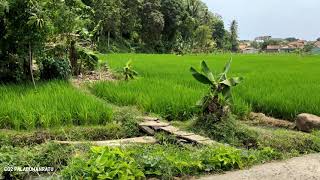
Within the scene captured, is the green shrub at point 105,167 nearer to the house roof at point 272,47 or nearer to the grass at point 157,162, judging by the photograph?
the grass at point 157,162

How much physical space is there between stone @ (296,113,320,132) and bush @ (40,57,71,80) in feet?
17.7

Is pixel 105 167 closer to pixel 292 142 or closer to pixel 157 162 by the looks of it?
pixel 157 162

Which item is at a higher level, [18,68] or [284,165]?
[18,68]

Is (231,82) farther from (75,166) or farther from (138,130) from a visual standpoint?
(75,166)

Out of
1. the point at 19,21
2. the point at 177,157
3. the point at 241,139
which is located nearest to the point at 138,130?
the point at 241,139

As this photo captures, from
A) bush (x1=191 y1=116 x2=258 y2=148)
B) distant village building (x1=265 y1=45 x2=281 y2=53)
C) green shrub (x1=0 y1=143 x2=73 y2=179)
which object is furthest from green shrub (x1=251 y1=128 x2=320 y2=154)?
distant village building (x1=265 y1=45 x2=281 y2=53)

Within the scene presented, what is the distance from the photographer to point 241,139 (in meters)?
6.07

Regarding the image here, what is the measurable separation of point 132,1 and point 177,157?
30859 millimetres

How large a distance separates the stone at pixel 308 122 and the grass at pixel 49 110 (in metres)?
2.73

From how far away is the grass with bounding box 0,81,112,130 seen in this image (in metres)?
6.21

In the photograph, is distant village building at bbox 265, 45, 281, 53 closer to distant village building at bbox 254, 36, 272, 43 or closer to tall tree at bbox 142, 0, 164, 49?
distant village building at bbox 254, 36, 272, 43

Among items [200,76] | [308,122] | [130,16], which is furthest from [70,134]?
[130,16]

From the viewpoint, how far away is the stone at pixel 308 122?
6.70 meters

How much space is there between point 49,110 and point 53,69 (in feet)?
13.0
